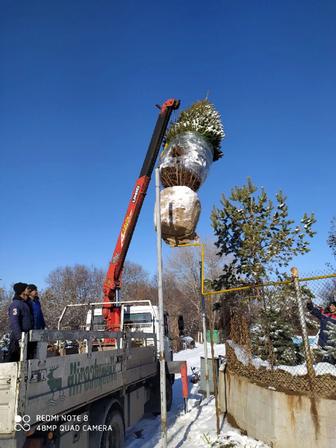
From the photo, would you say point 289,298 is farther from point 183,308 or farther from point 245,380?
point 183,308

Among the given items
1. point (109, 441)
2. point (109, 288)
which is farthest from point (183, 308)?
point (109, 441)

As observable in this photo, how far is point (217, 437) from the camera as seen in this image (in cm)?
648

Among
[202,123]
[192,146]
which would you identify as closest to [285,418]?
[192,146]

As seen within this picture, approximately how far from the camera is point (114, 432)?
5.77 metres

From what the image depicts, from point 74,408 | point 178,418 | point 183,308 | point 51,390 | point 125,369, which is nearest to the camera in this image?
point 51,390

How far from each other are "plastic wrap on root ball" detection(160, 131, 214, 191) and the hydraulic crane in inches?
116

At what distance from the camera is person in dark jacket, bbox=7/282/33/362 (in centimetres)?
481

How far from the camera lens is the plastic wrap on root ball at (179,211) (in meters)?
6.26

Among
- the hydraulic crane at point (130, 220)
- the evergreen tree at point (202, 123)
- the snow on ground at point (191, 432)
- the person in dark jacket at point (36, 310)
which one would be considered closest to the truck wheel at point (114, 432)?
the snow on ground at point (191, 432)

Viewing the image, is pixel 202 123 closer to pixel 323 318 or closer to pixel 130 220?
pixel 130 220

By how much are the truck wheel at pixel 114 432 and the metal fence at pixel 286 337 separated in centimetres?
247

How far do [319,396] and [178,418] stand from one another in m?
4.25

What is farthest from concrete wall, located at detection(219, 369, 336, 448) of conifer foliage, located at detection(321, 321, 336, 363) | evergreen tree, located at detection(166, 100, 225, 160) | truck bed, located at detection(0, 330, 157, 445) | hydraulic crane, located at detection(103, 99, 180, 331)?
evergreen tree, located at detection(166, 100, 225, 160)

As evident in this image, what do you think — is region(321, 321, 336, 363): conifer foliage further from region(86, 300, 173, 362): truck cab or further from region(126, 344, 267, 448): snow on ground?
region(86, 300, 173, 362): truck cab
